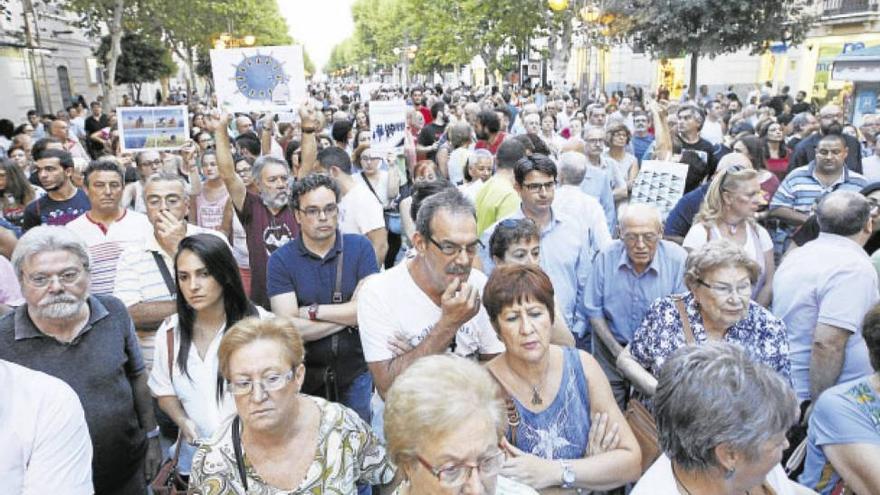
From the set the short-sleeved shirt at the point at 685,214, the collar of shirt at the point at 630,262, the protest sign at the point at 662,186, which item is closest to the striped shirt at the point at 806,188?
the protest sign at the point at 662,186

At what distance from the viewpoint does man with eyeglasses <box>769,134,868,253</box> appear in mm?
6012

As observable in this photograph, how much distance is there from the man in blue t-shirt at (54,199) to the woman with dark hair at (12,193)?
0.31m

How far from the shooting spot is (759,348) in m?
3.14

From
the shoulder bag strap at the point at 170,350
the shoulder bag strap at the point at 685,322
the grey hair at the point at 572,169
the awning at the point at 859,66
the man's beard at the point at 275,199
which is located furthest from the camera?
the awning at the point at 859,66

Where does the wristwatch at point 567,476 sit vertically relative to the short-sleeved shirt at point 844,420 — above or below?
below

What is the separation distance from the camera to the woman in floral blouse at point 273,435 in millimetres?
2299

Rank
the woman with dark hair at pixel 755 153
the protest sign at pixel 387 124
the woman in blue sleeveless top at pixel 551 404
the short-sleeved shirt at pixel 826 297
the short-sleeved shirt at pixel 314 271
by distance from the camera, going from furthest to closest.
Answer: the protest sign at pixel 387 124, the woman with dark hair at pixel 755 153, the short-sleeved shirt at pixel 314 271, the short-sleeved shirt at pixel 826 297, the woman in blue sleeveless top at pixel 551 404

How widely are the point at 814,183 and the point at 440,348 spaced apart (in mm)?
4944

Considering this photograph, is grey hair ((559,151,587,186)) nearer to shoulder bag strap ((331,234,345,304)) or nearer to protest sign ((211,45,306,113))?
shoulder bag strap ((331,234,345,304))

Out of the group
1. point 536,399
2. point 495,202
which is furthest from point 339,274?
point 495,202

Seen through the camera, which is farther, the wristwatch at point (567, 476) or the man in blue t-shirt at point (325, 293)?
the man in blue t-shirt at point (325, 293)

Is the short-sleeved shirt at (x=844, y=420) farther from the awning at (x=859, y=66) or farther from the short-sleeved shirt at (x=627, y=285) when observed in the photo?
the awning at (x=859, y=66)

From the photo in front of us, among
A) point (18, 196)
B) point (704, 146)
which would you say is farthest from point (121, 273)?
point (704, 146)

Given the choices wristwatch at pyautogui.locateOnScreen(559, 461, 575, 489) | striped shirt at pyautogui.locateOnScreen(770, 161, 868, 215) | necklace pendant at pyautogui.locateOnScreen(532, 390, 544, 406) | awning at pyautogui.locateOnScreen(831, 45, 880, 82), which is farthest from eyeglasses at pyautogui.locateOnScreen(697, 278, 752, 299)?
awning at pyautogui.locateOnScreen(831, 45, 880, 82)
